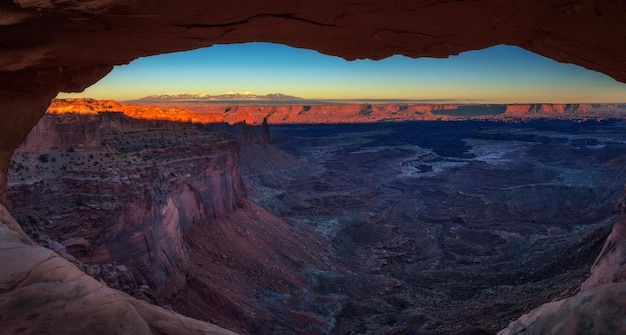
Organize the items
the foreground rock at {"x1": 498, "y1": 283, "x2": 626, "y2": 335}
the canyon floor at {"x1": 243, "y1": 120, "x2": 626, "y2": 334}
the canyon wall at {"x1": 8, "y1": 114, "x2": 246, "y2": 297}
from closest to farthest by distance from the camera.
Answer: the foreground rock at {"x1": 498, "y1": 283, "x2": 626, "y2": 335}, the canyon wall at {"x1": 8, "y1": 114, "x2": 246, "y2": 297}, the canyon floor at {"x1": 243, "y1": 120, "x2": 626, "y2": 334}

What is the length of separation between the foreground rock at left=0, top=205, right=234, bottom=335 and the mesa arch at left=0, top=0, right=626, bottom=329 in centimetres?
78

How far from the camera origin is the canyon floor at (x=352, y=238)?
18172 mm

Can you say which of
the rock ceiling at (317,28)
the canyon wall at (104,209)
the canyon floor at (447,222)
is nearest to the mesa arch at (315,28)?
the rock ceiling at (317,28)

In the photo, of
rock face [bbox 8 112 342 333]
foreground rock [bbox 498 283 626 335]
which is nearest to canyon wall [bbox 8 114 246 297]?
rock face [bbox 8 112 342 333]

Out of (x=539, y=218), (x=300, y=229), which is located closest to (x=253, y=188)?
(x=300, y=229)

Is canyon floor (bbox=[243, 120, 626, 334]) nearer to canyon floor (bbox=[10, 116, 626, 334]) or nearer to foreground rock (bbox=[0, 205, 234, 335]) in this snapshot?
canyon floor (bbox=[10, 116, 626, 334])

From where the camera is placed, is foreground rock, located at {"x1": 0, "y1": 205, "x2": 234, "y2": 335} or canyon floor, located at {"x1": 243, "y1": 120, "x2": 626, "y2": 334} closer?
foreground rock, located at {"x1": 0, "y1": 205, "x2": 234, "y2": 335}

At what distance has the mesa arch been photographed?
524cm

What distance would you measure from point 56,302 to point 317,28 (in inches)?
170

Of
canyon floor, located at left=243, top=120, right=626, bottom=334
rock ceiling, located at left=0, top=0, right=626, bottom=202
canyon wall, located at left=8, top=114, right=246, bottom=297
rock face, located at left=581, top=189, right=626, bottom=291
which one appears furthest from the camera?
canyon floor, located at left=243, top=120, right=626, bottom=334

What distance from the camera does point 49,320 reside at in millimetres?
4570

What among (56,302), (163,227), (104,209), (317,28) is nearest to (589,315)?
(317,28)

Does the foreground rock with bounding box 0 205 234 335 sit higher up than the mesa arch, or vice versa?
the mesa arch

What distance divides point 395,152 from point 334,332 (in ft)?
327
